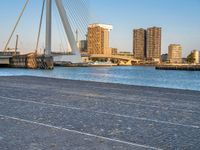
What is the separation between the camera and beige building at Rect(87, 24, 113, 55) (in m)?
168

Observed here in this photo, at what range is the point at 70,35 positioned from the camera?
216 ft

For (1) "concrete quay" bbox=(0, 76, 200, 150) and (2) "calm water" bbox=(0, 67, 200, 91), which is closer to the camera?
(1) "concrete quay" bbox=(0, 76, 200, 150)

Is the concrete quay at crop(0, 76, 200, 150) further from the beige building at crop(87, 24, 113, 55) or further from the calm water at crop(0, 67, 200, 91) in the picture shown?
the beige building at crop(87, 24, 113, 55)

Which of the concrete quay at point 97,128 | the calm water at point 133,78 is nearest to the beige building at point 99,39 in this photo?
the calm water at point 133,78

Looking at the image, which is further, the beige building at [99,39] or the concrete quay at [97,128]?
the beige building at [99,39]

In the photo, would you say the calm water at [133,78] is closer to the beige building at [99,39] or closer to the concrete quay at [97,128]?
the concrete quay at [97,128]

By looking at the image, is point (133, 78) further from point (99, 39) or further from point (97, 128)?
point (99, 39)

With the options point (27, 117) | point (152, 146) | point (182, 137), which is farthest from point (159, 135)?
point (27, 117)

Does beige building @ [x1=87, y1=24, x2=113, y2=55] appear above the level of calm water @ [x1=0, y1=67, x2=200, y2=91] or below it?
above

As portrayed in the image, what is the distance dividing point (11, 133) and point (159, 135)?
275cm

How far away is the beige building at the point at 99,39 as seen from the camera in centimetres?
16812

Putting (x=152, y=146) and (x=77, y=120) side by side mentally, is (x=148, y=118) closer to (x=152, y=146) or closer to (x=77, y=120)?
(x=77, y=120)

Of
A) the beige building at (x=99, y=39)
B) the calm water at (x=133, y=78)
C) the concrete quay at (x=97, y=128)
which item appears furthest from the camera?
the beige building at (x=99, y=39)

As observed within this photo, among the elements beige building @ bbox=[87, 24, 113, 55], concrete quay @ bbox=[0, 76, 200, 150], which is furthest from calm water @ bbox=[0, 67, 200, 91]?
beige building @ bbox=[87, 24, 113, 55]
